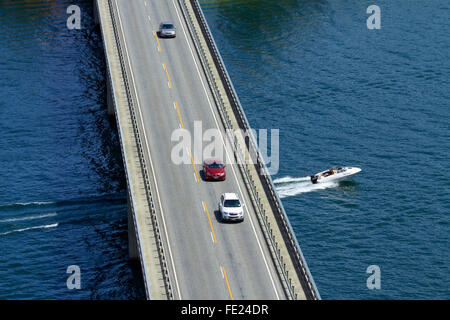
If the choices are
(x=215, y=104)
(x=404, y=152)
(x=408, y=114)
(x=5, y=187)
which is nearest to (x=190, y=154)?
(x=215, y=104)

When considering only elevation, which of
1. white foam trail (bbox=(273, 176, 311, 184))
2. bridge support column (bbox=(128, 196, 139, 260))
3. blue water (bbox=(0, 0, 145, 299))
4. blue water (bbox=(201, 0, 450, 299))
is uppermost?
bridge support column (bbox=(128, 196, 139, 260))

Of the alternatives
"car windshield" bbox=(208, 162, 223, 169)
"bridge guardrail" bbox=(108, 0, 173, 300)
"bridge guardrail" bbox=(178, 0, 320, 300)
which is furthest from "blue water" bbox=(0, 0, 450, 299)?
"car windshield" bbox=(208, 162, 223, 169)

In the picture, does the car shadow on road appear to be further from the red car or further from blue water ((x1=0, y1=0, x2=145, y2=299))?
blue water ((x1=0, y1=0, x2=145, y2=299))

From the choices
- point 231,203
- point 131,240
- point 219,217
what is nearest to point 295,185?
point 131,240

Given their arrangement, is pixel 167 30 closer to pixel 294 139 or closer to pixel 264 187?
pixel 294 139

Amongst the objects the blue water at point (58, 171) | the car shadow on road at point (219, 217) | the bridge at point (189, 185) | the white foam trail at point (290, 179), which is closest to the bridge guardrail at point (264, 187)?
the bridge at point (189, 185)

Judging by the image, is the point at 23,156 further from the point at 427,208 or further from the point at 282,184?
the point at 427,208
